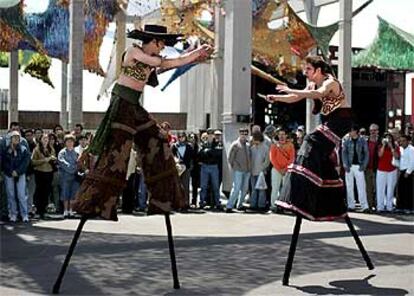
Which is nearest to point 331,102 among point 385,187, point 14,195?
point 14,195

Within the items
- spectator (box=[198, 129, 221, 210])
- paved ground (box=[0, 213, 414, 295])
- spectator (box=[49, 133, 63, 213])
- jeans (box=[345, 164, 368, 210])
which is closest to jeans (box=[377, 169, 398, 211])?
jeans (box=[345, 164, 368, 210])

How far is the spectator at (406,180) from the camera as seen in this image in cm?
1422

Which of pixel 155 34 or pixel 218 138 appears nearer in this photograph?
pixel 155 34

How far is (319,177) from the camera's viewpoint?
21.7 feet

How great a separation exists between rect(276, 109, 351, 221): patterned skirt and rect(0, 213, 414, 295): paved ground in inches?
26.4

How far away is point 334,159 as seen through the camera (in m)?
6.70

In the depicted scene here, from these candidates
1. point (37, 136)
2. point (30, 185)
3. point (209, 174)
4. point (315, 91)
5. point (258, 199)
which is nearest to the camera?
point (315, 91)

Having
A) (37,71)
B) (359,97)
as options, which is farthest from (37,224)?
(359,97)

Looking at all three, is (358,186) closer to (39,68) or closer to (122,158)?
(122,158)

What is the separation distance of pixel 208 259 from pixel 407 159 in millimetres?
7679

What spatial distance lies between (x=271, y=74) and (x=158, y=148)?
28.6 meters

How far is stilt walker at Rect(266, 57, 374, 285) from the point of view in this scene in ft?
21.7

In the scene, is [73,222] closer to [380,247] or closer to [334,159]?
[380,247]

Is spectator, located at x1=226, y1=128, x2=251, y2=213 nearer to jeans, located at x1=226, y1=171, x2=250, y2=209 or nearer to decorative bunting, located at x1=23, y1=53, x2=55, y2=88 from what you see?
jeans, located at x1=226, y1=171, x2=250, y2=209
